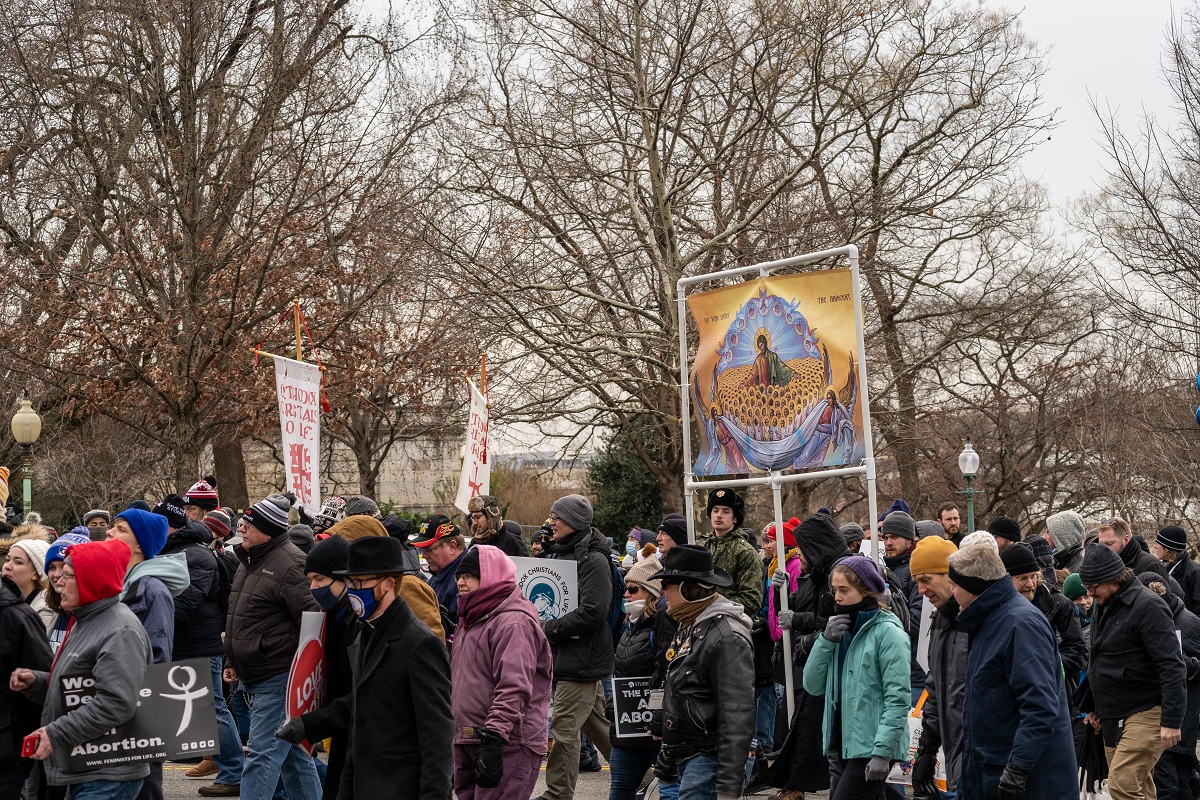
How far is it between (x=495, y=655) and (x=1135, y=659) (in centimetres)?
424

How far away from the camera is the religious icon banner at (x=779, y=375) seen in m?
9.51

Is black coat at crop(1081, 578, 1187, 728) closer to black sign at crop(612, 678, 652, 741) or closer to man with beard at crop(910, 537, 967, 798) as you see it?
man with beard at crop(910, 537, 967, 798)

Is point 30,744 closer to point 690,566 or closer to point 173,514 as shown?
point 690,566

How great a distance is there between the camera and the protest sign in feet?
30.2

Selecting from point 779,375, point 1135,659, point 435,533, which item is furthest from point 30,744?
point 1135,659

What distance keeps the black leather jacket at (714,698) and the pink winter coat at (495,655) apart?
0.70m

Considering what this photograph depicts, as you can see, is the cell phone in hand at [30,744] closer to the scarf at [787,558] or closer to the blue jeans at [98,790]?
the blue jeans at [98,790]

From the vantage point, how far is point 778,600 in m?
10.3

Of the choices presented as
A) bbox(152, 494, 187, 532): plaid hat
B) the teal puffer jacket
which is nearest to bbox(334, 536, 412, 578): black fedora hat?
the teal puffer jacket

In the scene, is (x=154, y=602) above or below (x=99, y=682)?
above

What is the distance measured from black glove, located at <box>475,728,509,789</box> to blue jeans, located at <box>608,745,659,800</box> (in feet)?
4.66

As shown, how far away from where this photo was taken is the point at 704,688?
251 inches

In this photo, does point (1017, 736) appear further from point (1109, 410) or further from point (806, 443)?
point (1109, 410)

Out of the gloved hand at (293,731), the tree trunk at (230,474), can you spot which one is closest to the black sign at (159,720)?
the gloved hand at (293,731)
